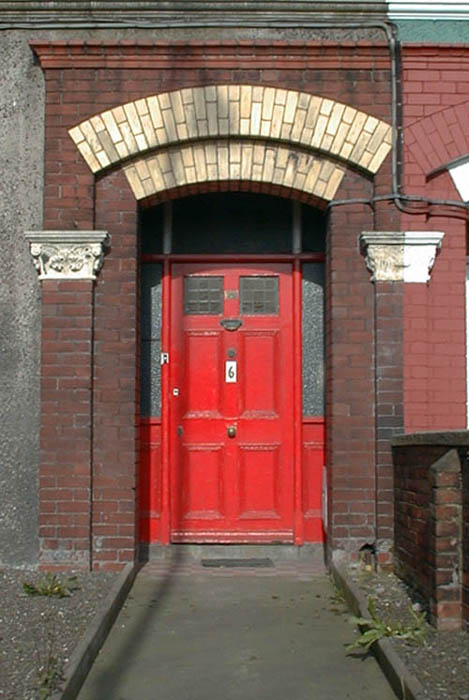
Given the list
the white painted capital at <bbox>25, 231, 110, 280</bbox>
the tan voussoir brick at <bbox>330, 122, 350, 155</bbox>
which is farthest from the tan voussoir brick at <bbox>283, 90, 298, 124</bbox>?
the white painted capital at <bbox>25, 231, 110, 280</bbox>

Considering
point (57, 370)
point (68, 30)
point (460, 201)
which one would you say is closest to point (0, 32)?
point (68, 30)

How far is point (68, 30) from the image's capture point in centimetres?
738

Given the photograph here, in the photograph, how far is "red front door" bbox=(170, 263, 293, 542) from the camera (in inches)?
309

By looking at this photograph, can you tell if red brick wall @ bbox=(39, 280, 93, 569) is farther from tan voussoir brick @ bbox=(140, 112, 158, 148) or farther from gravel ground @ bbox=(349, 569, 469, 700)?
gravel ground @ bbox=(349, 569, 469, 700)

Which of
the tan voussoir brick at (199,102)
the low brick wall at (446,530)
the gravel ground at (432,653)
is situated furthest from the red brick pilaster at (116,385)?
the low brick wall at (446,530)

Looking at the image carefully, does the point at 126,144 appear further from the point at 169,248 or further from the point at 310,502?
the point at 310,502

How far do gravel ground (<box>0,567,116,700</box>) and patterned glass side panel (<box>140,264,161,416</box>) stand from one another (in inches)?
65.7

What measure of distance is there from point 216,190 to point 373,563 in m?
3.37

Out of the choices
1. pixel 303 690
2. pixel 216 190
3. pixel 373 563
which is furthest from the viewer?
pixel 216 190

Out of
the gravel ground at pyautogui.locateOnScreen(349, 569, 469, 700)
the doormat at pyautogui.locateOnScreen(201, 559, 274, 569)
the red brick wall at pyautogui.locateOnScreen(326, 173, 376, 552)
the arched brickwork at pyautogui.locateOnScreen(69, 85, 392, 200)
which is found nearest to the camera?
the gravel ground at pyautogui.locateOnScreen(349, 569, 469, 700)

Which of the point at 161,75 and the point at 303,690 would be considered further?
the point at 161,75

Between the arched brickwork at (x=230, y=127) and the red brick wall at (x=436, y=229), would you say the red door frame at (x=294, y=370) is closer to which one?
the arched brickwork at (x=230, y=127)

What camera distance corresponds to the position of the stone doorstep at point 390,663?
4496mm

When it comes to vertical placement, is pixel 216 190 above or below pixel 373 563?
above
